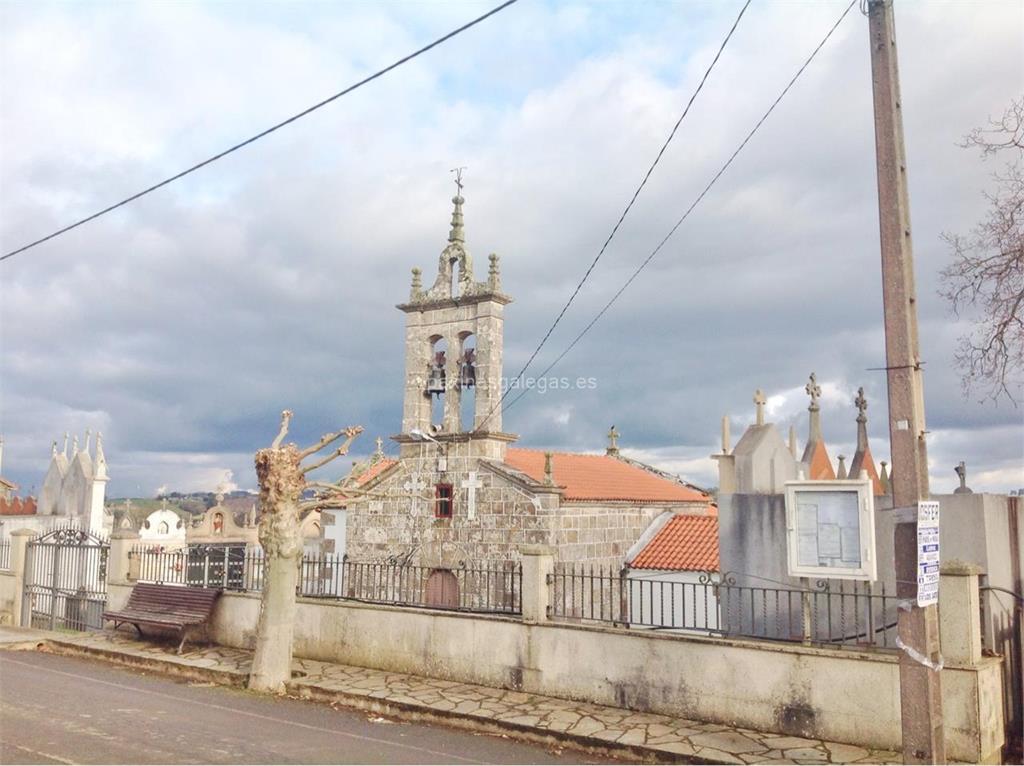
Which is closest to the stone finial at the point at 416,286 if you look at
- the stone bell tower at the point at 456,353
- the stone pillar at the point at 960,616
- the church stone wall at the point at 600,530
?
the stone bell tower at the point at 456,353

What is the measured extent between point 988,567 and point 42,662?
1415cm

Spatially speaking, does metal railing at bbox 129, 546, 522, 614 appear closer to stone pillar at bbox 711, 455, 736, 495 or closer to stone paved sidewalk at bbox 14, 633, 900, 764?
stone paved sidewalk at bbox 14, 633, 900, 764

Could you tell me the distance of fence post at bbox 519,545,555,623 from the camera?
34.9 ft

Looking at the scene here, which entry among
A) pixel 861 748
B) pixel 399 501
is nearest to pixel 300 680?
pixel 861 748

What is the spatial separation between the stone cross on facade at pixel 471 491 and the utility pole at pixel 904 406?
13.2 m

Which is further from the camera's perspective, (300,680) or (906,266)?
(300,680)

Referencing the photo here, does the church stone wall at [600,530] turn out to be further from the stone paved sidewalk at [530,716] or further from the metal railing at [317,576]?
the stone paved sidewalk at [530,716]

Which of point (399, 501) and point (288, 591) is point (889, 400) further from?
point (399, 501)

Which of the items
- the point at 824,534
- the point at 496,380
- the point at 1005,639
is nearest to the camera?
the point at 824,534

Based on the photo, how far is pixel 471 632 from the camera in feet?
36.3

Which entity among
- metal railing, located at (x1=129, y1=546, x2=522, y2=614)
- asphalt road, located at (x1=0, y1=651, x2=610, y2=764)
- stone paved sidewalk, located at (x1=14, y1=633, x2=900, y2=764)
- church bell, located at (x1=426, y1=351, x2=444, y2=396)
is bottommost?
asphalt road, located at (x1=0, y1=651, x2=610, y2=764)

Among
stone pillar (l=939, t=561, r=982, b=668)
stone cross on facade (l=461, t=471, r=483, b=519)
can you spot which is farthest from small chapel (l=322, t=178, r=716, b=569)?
stone pillar (l=939, t=561, r=982, b=668)

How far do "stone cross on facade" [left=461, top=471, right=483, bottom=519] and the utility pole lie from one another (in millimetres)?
13230

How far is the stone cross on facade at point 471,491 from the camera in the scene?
18562mm
